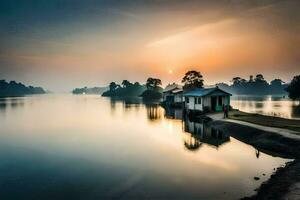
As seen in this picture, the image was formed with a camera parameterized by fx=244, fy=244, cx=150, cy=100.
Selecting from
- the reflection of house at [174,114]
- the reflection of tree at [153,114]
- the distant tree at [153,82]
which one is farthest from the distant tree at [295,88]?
the distant tree at [153,82]

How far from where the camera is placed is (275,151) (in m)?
25.7

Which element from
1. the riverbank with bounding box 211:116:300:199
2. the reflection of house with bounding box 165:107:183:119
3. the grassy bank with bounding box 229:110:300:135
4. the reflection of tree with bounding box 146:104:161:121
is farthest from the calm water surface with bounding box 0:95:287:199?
the reflection of house with bounding box 165:107:183:119

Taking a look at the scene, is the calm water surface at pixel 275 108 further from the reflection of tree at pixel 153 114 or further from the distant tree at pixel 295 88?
the reflection of tree at pixel 153 114

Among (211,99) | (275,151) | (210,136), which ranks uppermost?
(211,99)

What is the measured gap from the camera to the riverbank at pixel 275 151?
14.7 meters

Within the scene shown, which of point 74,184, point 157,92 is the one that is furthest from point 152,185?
point 157,92

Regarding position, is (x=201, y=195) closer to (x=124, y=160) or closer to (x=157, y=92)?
(x=124, y=160)

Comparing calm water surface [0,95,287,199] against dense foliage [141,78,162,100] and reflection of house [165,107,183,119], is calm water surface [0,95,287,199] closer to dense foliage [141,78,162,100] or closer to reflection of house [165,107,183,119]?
reflection of house [165,107,183,119]

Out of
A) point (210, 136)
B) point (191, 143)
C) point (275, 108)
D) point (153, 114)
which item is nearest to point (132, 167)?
point (191, 143)

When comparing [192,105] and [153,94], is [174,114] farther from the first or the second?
[153,94]

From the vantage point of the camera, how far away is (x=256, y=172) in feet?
67.1

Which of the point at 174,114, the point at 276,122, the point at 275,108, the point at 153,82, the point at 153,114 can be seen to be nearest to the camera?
the point at 276,122

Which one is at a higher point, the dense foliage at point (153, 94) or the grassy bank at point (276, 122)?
the dense foliage at point (153, 94)

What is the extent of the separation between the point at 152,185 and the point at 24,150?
20.4m
